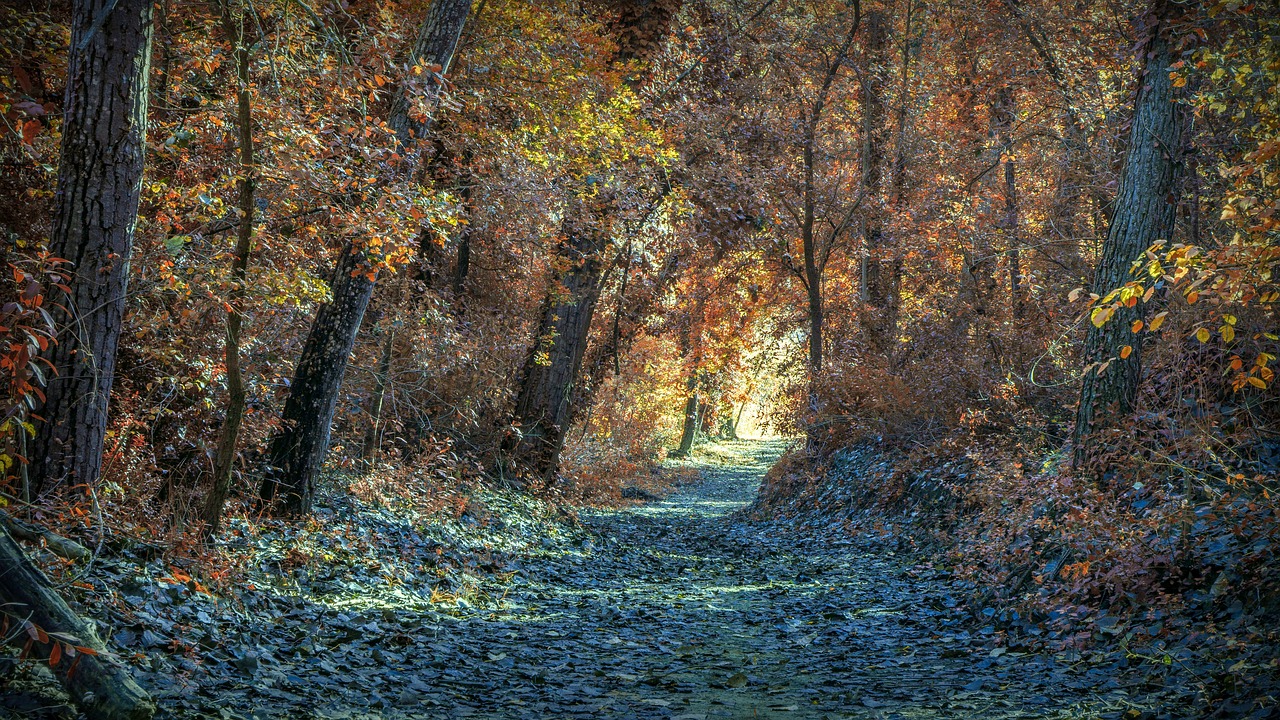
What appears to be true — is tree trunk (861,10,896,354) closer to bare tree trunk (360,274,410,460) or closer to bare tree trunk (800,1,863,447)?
bare tree trunk (800,1,863,447)

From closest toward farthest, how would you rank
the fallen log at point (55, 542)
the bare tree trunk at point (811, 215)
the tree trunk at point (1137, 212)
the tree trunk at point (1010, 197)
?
1. the fallen log at point (55, 542)
2. the tree trunk at point (1137, 212)
3. the tree trunk at point (1010, 197)
4. the bare tree trunk at point (811, 215)

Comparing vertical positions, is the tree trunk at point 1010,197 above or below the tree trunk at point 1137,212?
above

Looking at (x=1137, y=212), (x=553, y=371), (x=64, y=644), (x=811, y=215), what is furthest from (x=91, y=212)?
(x=811, y=215)

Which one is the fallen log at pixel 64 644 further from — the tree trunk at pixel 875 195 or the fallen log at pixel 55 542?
the tree trunk at pixel 875 195

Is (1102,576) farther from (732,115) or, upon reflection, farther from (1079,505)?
(732,115)

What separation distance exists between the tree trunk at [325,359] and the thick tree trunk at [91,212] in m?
2.71

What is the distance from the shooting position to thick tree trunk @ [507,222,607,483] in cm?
1575

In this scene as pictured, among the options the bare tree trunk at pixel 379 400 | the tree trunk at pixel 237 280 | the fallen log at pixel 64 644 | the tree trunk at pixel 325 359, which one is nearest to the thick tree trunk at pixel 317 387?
the tree trunk at pixel 325 359

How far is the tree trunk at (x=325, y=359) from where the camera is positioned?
8.77 m

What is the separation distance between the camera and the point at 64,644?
3.78m

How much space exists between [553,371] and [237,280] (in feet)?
32.4

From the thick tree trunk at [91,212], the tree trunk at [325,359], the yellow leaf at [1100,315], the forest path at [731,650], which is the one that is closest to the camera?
the yellow leaf at [1100,315]

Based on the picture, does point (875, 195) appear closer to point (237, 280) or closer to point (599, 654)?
point (599, 654)

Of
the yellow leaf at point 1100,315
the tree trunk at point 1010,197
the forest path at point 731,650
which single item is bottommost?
the forest path at point 731,650
